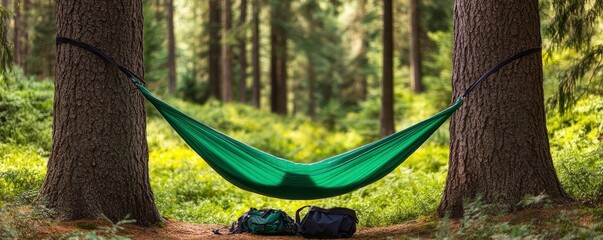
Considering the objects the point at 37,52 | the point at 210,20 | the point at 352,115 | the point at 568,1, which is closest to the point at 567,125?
the point at 568,1

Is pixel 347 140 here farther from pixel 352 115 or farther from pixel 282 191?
pixel 282 191

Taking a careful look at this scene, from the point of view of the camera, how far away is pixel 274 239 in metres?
4.97

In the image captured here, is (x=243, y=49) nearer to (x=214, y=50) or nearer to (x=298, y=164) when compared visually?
(x=214, y=50)

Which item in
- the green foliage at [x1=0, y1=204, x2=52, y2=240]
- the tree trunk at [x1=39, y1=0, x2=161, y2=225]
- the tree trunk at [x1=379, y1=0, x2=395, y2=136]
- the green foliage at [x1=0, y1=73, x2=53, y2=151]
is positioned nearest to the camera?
the green foliage at [x1=0, y1=204, x2=52, y2=240]

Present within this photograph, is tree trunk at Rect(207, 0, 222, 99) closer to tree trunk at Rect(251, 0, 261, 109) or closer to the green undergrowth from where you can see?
tree trunk at Rect(251, 0, 261, 109)

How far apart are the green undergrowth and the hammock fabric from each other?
0.88m

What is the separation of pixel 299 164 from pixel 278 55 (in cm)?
1584

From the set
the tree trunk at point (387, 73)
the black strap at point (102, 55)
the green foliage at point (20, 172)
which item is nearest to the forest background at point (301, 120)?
the green foliage at point (20, 172)

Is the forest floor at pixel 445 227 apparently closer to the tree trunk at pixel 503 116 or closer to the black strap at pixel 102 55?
the tree trunk at pixel 503 116

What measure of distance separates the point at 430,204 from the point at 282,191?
5.16 feet

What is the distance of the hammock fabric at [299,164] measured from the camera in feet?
16.7

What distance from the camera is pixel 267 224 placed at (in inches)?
204

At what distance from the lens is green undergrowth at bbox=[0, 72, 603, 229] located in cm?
596

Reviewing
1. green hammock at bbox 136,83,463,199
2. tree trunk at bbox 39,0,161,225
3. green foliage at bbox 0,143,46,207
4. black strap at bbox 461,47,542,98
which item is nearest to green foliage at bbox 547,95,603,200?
black strap at bbox 461,47,542,98
